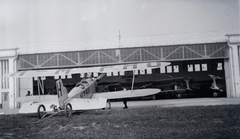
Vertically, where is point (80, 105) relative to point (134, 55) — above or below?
below

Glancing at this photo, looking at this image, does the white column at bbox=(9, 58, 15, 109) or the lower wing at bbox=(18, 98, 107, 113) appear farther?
the white column at bbox=(9, 58, 15, 109)

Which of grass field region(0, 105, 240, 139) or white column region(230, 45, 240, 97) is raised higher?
white column region(230, 45, 240, 97)

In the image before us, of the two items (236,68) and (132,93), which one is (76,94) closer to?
(132,93)

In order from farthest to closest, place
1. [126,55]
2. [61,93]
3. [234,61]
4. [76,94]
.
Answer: [126,55], [234,61], [76,94], [61,93]

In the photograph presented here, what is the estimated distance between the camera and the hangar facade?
1520 centimetres

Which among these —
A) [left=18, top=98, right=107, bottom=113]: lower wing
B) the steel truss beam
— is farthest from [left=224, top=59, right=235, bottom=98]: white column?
[left=18, top=98, right=107, bottom=113]: lower wing

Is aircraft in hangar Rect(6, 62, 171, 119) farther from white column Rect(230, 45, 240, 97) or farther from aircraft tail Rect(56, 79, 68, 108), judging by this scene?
white column Rect(230, 45, 240, 97)

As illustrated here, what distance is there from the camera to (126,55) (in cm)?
1622

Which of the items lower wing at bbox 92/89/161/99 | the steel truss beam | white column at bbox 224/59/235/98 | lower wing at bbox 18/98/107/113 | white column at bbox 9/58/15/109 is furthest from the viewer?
the steel truss beam

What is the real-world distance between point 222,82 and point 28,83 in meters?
16.8

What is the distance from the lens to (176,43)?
15969mm

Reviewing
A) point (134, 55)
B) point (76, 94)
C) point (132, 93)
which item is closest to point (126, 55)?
point (134, 55)

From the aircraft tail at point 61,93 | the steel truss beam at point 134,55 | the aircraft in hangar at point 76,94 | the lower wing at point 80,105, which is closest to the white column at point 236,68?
the steel truss beam at point 134,55

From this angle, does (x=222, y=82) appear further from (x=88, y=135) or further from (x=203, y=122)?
(x=88, y=135)
